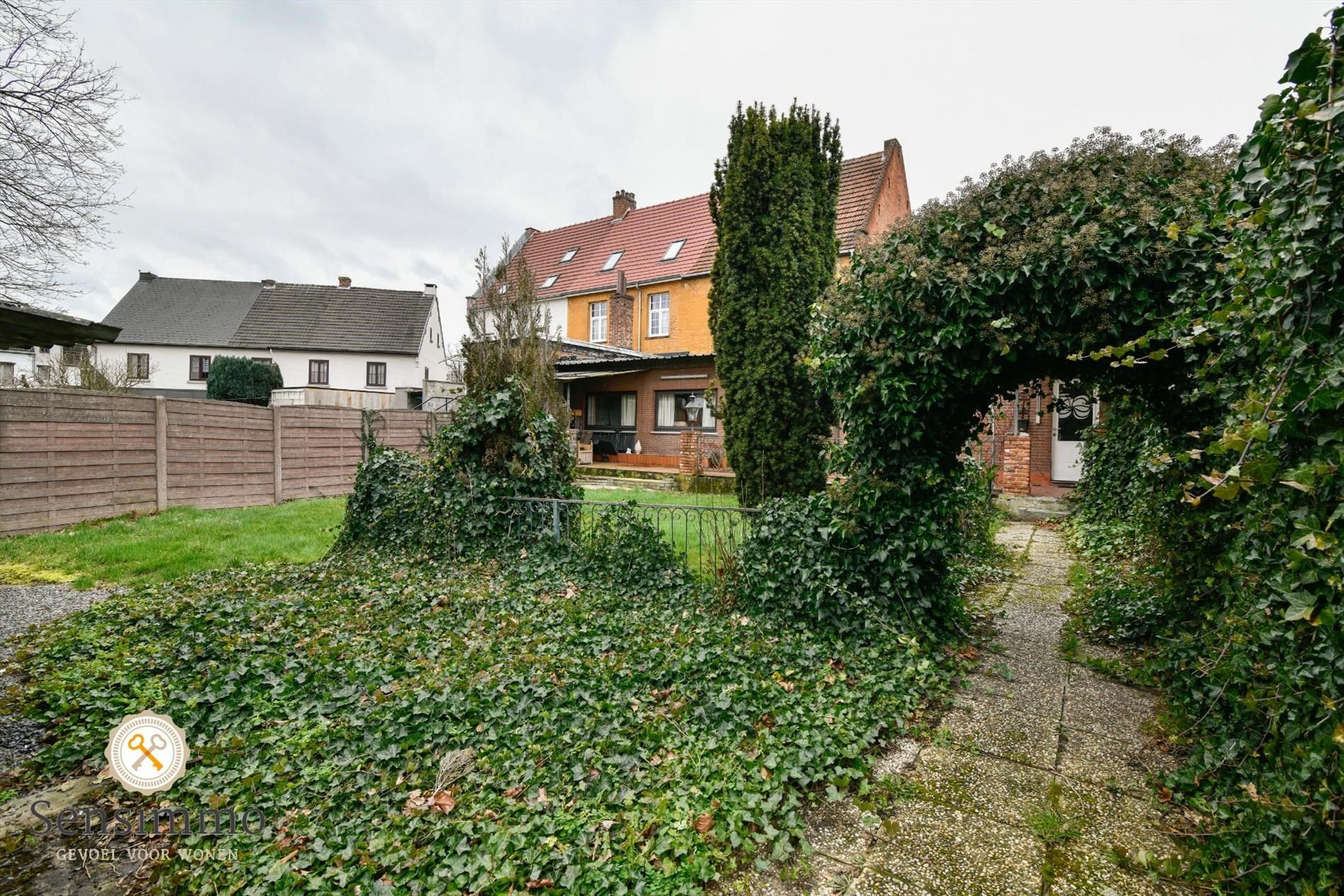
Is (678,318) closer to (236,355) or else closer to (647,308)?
(647,308)

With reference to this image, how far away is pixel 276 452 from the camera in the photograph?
39.4 ft

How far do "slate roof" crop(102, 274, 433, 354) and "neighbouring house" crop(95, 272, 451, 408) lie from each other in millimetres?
41

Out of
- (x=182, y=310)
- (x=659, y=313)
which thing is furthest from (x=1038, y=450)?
(x=182, y=310)

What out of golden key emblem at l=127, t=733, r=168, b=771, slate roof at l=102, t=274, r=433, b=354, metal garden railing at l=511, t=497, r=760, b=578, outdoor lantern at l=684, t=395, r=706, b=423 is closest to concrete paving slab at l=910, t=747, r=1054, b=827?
metal garden railing at l=511, t=497, r=760, b=578

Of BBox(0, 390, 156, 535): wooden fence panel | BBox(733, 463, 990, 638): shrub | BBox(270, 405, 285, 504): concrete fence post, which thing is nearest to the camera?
BBox(733, 463, 990, 638): shrub

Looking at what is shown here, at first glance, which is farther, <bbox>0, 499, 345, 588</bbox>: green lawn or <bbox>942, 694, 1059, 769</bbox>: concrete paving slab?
<bbox>0, 499, 345, 588</bbox>: green lawn

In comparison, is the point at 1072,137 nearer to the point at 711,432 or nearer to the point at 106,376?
the point at 711,432

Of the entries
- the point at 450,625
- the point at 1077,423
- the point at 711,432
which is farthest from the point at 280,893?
the point at 711,432

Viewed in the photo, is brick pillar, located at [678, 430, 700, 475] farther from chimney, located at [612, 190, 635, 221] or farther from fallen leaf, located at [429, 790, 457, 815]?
chimney, located at [612, 190, 635, 221]

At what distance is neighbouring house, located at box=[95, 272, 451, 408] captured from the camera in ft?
103

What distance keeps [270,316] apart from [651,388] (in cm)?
2622

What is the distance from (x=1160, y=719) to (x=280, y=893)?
4.63 meters

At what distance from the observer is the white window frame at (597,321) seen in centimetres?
2448

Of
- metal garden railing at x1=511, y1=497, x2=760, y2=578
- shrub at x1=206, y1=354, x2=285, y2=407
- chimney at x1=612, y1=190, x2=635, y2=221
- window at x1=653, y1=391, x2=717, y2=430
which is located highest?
chimney at x1=612, y1=190, x2=635, y2=221
